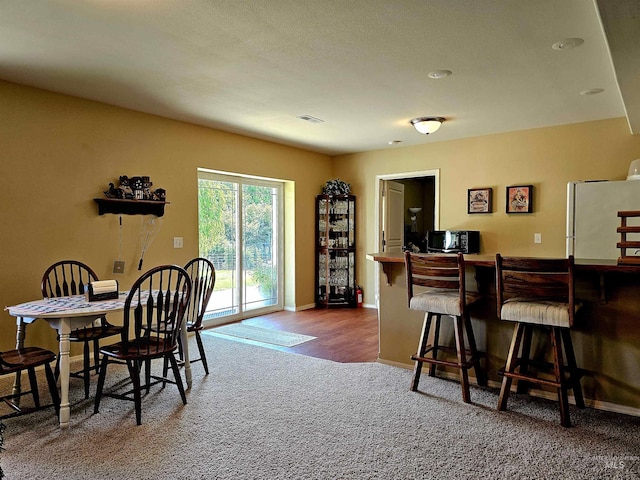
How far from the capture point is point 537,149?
5.09 meters

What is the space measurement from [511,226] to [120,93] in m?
4.44

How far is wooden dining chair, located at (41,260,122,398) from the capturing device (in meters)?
3.16

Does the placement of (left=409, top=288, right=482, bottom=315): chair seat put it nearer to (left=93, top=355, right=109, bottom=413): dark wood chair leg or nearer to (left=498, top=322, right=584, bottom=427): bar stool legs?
(left=498, top=322, right=584, bottom=427): bar stool legs

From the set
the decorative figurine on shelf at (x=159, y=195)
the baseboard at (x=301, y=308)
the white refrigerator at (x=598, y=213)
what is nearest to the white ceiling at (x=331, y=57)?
the white refrigerator at (x=598, y=213)

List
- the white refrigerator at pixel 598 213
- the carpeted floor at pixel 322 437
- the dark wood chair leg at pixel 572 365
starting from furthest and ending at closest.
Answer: the white refrigerator at pixel 598 213 → the dark wood chair leg at pixel 572 365 → the carpeted floor at pixel 322 437

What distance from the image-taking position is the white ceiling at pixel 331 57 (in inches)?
93.0

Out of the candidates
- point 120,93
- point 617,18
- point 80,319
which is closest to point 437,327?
point 617,18

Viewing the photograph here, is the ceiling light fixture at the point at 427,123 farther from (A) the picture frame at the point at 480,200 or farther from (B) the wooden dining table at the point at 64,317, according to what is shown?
(B) the wooden dining table at the point at 64,317

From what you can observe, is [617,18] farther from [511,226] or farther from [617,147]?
[511,226]

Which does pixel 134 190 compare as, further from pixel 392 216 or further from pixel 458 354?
pixel 392 216

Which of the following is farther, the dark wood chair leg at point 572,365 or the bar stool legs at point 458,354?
the bar stool legs at point 458,354

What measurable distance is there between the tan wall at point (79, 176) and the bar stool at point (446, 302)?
2777mm

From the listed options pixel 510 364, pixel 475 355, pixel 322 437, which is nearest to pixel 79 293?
pixel 322 437

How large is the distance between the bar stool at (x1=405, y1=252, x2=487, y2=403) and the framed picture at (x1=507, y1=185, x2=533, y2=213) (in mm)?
2419
